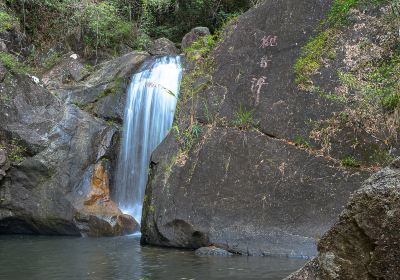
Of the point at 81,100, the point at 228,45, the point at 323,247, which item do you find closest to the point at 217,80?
the point at 228,45

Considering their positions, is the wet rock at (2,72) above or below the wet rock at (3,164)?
above

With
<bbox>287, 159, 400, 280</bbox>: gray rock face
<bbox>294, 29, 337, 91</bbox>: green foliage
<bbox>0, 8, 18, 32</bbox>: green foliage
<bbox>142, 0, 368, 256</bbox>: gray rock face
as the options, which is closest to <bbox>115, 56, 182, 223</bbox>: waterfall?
<bbox>142, 0, 368, 256</bbox>: gray rock face

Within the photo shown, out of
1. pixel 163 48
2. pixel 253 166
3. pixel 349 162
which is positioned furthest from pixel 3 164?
pixel 349 162

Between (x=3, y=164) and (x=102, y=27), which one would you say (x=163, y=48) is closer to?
(x=102, y=27)

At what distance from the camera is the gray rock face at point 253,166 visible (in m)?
7.87

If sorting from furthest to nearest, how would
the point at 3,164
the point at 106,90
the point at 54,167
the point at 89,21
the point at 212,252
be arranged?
the point at 89,21, the point at 106,90, the point at 54,167, the point at 3,164, the point at 212,252

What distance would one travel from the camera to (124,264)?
7199mm

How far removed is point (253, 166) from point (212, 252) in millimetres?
1635

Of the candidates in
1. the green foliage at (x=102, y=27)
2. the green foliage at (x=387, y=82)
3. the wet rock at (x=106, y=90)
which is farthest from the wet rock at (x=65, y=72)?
the green foliage at (x=387, y=82)

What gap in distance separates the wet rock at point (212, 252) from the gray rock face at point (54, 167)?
2.92 meters

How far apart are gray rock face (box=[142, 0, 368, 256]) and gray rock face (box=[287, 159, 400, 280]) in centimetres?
496

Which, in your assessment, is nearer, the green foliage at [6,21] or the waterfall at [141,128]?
the waterfall at [141,128]

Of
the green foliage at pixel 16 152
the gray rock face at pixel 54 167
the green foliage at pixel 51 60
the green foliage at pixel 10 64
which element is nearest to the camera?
the gray rock face at pixel 54 167

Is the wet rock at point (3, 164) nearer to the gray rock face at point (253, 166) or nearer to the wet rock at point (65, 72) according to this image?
the wet rock at point (65, 72)
